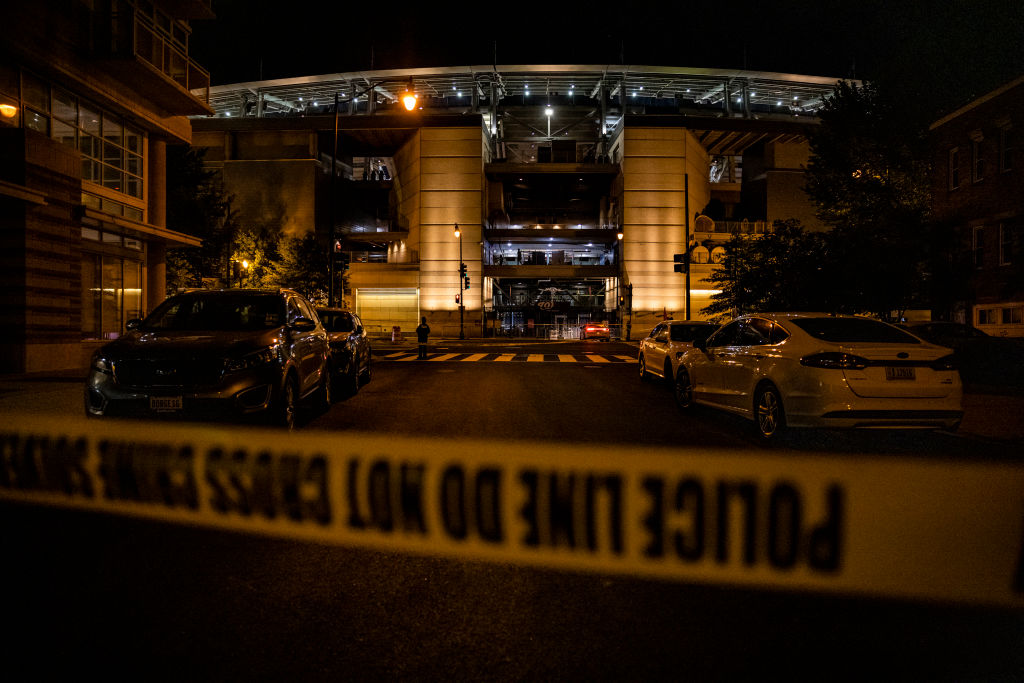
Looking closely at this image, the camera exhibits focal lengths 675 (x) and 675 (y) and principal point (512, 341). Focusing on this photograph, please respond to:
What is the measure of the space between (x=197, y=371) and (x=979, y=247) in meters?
27.2

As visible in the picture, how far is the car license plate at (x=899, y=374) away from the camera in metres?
7.19

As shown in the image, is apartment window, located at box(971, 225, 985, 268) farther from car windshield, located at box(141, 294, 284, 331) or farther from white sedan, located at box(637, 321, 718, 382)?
car windshield, located at box(141, 294, 284, 331)

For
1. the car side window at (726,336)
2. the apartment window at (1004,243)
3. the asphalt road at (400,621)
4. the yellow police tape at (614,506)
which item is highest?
the apartment window at (1004,243)

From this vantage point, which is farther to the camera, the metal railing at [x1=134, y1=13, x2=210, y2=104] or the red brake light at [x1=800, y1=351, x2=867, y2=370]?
the metal railing at [x1=134, y1=13, x2=210, y2=104]

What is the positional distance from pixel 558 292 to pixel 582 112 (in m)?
17.6

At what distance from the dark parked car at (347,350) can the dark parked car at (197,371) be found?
3.66 m

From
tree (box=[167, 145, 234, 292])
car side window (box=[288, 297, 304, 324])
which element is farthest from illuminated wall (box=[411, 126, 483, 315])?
car side window (box=[288, 297, 304, 324])

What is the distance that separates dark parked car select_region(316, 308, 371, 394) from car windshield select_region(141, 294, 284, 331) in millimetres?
2976

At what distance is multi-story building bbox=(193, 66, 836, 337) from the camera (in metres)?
56.2

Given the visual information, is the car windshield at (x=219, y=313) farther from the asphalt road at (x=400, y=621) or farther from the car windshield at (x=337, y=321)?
the car windshield at (x=337, y=321)

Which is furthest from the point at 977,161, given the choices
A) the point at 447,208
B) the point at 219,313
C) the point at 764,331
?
the point at 447,208

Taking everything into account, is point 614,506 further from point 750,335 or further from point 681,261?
point 681,261

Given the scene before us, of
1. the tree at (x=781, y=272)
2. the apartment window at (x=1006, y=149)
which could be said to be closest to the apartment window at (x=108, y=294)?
the tree at (x=781, y=272)

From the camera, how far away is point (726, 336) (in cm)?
982
